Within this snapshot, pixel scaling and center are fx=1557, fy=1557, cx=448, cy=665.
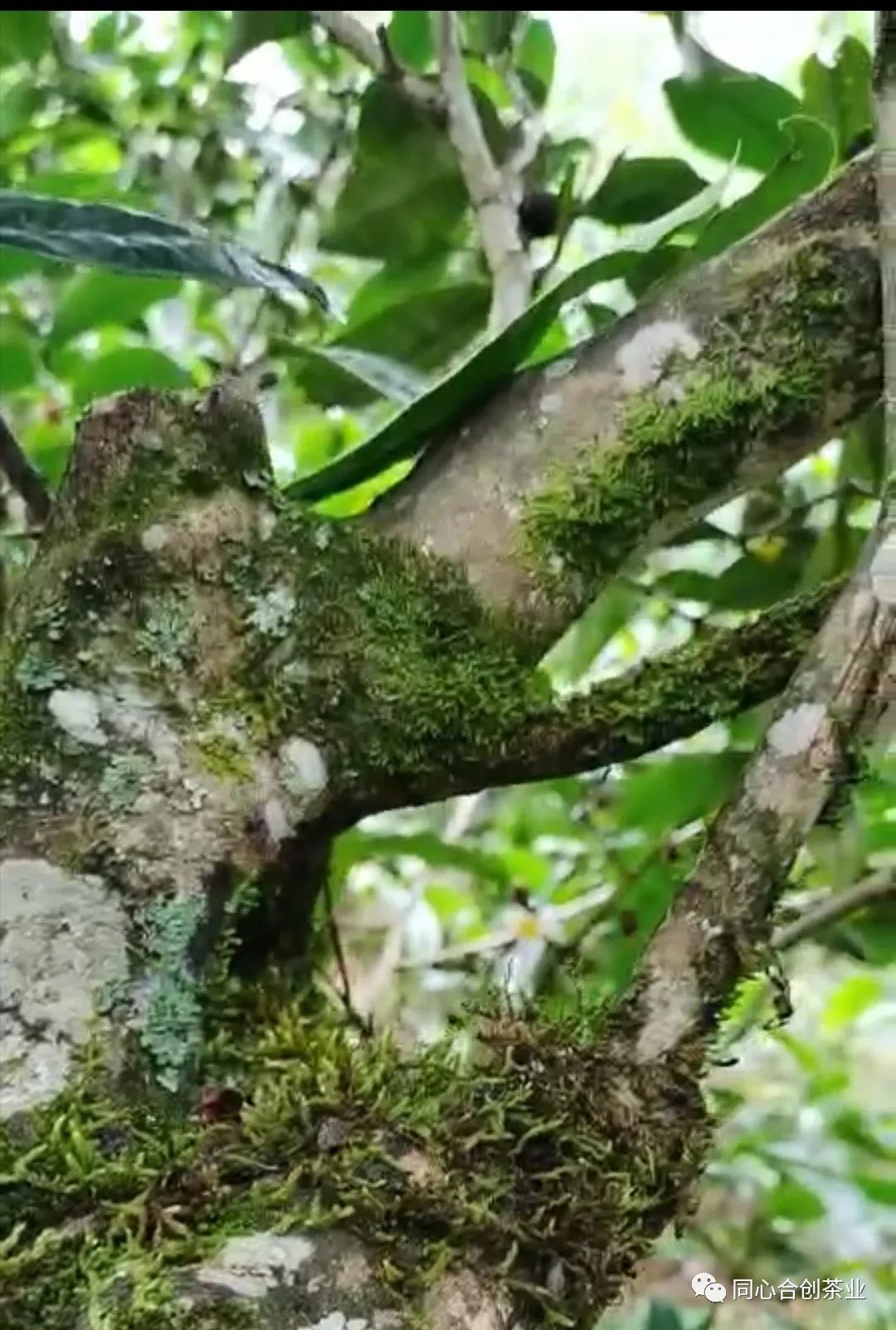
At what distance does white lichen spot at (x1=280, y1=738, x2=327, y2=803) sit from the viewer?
0.59m

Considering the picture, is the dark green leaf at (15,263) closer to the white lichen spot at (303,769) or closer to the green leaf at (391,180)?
the green leaf at (391,180)

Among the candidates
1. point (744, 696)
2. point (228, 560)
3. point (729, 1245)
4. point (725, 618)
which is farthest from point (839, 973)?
point (228, 560)

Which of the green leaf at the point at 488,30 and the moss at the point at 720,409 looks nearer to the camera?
the moss at the point at 720,409

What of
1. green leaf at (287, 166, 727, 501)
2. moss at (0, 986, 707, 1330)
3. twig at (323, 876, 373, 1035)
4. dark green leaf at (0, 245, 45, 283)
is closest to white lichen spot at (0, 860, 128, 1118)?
moss at (0, 986, 707, 1330)

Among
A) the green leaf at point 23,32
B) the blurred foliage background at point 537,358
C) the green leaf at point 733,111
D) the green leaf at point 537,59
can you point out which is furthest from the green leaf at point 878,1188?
the green leaf at point 23,32

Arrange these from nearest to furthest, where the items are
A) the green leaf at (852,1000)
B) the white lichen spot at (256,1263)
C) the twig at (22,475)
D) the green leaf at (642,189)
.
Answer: the white lichen spot at (256,1263) < the twig at (22,475) < the green leaf at (642,189) < the green leaf at (852,1000)

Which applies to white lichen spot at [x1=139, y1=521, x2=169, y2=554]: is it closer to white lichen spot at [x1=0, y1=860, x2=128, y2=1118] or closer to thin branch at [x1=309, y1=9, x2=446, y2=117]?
white lichen spot at [x1=0, y1=860, x2=128, y2=1118]

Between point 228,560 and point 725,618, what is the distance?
0.62m

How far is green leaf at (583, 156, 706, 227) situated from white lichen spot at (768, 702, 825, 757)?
400 mm

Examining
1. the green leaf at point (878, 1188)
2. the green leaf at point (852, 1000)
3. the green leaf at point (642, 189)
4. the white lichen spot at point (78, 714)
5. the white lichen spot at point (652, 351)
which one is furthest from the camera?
the green leaf at point (852, 1000)

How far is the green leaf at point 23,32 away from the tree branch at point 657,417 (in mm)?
501

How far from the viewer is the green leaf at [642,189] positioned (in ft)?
2.92

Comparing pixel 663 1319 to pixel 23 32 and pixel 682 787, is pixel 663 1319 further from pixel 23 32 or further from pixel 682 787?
pixel 23 32

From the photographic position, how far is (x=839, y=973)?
139cm
